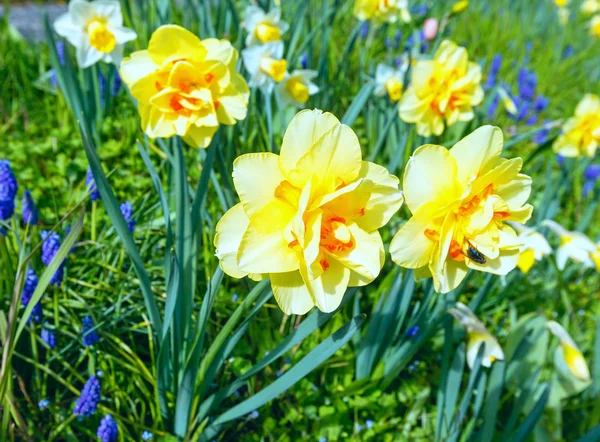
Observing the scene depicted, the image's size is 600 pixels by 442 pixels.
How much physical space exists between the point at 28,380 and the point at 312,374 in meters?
0.88

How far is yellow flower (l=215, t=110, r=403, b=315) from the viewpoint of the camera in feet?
2.63

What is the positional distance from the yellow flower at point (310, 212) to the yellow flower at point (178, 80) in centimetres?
43

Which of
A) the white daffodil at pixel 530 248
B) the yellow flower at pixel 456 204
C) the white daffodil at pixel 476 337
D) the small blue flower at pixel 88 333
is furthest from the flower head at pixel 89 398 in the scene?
the white daffodil at pixel 530 248

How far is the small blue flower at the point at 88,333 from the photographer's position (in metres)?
Answer: 1.32

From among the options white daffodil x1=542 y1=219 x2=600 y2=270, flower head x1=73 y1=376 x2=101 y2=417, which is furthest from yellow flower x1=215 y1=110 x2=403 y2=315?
white daffodil x1=542 y1=219 x2=600 y2=270

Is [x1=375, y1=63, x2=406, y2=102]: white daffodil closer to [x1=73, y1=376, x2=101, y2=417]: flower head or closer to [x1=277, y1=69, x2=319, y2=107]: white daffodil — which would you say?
[x1=277, y1=69, x2=319, y2=107]: white daffodil

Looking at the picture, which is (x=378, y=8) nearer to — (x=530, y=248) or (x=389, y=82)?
(x=389, y=82)

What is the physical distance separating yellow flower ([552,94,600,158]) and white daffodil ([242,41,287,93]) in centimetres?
140

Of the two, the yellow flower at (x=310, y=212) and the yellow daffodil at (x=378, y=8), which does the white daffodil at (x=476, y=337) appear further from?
the yellow daffodil at (x=378, y=8)

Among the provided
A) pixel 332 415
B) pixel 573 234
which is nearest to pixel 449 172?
pixel 332 415

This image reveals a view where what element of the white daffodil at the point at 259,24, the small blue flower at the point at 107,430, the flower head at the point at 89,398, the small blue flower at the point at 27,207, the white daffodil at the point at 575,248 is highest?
the white daffodil at the point at 259,24

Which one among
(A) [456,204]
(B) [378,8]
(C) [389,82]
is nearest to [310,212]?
(A) [456,204]

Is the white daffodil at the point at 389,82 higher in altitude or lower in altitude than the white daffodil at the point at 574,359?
higher

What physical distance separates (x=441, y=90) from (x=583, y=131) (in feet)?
3.16
